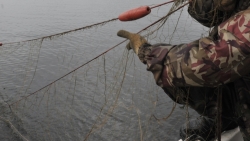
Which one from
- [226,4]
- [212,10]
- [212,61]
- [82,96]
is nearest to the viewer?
[212,61]

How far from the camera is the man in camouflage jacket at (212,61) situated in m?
1.56

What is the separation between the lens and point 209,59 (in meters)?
1.62

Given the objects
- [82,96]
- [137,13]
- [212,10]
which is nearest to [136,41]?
[137,13]

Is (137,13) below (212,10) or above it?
above

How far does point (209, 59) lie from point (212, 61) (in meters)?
0.02

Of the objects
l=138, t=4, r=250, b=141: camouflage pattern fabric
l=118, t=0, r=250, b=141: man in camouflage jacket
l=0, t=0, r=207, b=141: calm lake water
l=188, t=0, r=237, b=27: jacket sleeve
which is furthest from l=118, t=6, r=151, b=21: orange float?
l=0, t=0, r=207, b=141: calm lake water

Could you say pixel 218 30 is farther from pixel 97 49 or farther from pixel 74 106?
pixel 97 49

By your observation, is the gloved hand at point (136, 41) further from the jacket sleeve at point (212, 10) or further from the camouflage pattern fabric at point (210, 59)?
the jacket sleeve at point (212, 10)

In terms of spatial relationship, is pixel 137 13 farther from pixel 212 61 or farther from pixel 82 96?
pixel 82 96

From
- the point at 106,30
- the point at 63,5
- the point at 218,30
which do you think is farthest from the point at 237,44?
the point at 63,5

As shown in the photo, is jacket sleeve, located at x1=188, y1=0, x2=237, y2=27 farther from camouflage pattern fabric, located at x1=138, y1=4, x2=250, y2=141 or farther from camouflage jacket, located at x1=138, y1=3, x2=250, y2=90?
camouflage jacket, located at x1=138, y1=3, x2=250, y2=90

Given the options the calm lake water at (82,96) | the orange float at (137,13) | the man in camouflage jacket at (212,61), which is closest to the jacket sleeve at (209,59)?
the man in camouflage jacket at (212,61)

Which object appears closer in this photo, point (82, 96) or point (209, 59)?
point (209, 59)

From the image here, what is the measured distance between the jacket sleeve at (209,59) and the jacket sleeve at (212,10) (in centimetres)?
27
